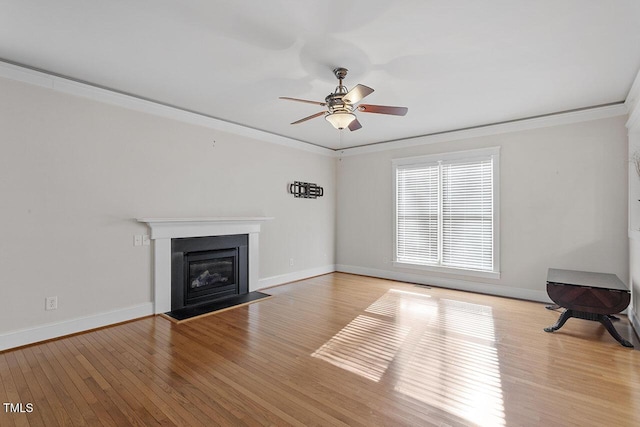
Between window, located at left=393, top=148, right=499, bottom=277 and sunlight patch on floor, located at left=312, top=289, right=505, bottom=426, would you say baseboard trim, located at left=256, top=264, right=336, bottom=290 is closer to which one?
window, located at left=393, top=148, right=499, bottom=277

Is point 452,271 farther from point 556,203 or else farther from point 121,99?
point 121,99

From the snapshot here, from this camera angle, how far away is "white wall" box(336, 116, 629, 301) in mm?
4145

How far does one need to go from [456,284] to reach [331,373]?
365 cm

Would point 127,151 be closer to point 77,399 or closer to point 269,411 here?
point 77,399

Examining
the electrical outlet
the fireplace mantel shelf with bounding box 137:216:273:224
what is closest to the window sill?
the fireplace mantel shelf with bounding box 137:216:273:224

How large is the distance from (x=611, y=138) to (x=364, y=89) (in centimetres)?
377

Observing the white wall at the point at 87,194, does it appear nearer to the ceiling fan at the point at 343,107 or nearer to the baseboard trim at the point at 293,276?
the baseboard trim at the point at 293,276

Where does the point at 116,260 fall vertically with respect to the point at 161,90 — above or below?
below

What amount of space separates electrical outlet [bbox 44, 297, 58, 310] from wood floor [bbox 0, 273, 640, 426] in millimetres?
356

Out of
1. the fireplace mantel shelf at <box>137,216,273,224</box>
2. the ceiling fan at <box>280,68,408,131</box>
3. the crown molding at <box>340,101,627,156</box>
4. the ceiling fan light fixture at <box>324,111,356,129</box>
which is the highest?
the crown molding at <box>340,101,627,156</box>

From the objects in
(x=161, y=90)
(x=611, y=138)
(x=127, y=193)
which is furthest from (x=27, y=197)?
(x=611, y=138)

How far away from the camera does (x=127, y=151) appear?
386 centimetres

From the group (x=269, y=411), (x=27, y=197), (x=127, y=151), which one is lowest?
(x=269, y=411)

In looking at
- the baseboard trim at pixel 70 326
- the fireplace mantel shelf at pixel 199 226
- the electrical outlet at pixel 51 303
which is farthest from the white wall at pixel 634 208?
the electrical outlet at pixel 51 303
